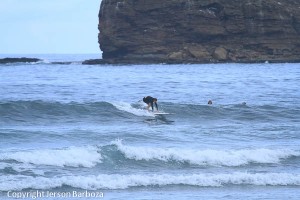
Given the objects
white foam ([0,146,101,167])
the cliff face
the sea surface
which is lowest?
the sea surface

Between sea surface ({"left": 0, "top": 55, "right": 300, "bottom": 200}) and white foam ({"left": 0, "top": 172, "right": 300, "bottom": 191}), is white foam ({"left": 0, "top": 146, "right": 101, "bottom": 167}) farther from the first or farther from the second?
white foam ({"left": 0, "top": 172, "right": 300, "bottom": 191})

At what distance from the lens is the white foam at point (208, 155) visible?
53.0ft

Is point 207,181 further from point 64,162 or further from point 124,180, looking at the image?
point 64,162

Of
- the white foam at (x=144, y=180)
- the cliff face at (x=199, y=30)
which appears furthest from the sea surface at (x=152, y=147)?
the cliff face at (x=199, y=30)

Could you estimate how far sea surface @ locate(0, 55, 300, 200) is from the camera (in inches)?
528

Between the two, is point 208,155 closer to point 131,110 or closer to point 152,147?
point 152,147

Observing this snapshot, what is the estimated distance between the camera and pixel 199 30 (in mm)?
78188

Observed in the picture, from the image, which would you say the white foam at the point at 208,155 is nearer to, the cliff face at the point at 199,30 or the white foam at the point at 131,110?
the white foam at the point at 131,110

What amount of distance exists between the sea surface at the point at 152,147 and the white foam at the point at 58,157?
23 millimetres

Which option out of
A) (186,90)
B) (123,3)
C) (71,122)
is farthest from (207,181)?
(123,3)

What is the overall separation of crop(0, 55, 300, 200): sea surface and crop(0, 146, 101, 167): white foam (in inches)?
0.9

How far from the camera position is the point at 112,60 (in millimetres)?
75562

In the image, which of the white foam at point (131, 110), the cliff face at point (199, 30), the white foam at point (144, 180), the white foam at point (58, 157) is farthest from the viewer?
the cliff face at point (199, 30)
